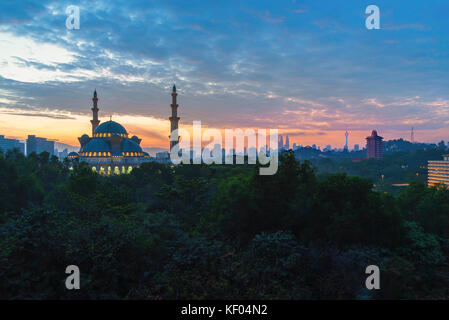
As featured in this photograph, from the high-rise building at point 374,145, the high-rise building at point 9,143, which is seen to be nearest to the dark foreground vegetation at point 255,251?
the high-rise building at point 9,143

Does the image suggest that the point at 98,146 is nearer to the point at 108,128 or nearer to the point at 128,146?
the point at 108,128

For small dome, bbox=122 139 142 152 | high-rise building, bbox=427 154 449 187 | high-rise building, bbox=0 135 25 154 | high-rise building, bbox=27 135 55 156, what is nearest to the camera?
high-rise building, bbox=427 154 449 187

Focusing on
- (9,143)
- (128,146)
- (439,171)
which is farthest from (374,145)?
(9,143)

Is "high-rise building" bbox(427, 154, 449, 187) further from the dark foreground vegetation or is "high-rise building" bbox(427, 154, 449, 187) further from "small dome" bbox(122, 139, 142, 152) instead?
"small dome" bbox(122, 139, 142, 152)

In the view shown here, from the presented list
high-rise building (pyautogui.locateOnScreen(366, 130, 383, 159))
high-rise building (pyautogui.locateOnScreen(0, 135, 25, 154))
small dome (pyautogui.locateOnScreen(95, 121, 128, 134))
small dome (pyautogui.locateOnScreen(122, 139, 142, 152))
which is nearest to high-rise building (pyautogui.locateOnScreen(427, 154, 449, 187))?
small dome (pyautogui.locateOnScreen(122, 139, 142, 152))
